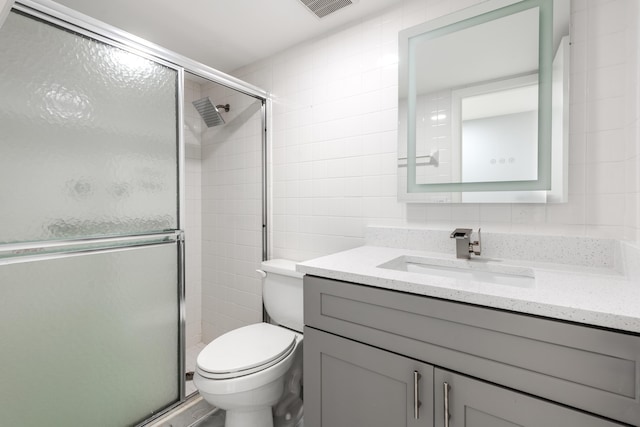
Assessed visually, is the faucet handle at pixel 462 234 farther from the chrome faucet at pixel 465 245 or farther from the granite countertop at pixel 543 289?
the granite countertop at pixel 543 289

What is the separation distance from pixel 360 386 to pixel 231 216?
5.41 ft

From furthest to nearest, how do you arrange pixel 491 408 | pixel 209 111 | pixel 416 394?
1. pixel 209 111
2. pixel 416 394
3. pixel 491 408

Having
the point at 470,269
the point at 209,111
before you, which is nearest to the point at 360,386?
the point at 470,269

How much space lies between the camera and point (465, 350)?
2.76ft

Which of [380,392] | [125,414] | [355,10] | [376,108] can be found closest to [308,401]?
[380,392]

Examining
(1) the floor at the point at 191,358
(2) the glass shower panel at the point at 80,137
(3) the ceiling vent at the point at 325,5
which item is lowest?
(1) the floor at the point at 191,358

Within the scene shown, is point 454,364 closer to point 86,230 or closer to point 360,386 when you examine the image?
point 360,386

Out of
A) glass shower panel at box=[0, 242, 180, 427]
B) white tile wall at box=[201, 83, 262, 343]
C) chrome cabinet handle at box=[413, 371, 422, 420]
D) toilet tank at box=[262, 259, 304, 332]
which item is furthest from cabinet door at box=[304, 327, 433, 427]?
white tile wall at box=[201, 83, 262, 343]

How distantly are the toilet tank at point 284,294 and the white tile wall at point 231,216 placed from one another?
1.39 feet

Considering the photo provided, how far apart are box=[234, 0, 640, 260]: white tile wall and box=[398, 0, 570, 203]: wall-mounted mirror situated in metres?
0.06

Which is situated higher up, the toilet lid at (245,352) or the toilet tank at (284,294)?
the toilet tank at (284,294)

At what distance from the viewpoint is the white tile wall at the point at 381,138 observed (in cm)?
110

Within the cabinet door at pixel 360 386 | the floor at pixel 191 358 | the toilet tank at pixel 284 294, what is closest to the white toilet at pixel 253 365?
the toilet tank at pixel 284 294

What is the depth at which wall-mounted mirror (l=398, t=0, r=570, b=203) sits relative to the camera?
1.19 meters
